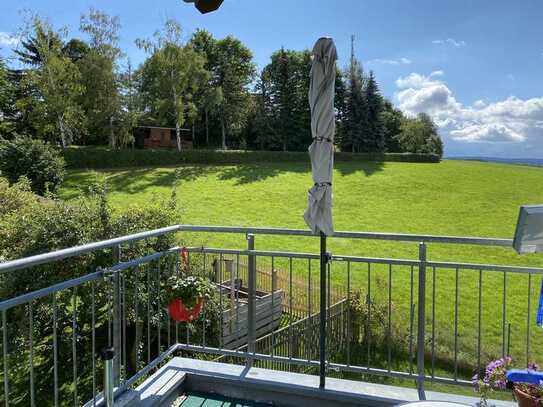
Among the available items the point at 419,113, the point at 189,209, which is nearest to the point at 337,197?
the point at 189,209

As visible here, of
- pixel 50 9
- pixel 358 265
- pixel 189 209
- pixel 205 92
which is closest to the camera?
pixel 358 265

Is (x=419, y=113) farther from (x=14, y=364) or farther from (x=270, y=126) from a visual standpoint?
(x=14, y=364)

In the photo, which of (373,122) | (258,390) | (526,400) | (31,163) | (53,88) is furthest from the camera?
(373,122)

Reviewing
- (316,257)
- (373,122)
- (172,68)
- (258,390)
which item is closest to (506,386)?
(316,257)

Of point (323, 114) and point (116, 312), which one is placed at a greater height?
point (323, 114)

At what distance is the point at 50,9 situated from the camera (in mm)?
23656

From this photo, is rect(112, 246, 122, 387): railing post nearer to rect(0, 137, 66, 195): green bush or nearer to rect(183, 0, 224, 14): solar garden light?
A: rect(183, 0, 224, 14): solar garden light

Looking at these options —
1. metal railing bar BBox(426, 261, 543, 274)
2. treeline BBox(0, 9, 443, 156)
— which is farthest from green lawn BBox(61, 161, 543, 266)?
metal railing bar BBox(426, 261, 543, 274)

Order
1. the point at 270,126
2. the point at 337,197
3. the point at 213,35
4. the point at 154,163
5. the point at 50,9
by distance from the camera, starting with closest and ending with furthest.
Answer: the point at 337,197 < the point at 50,9 < the point at 154,163 < the point at 270,126 < the point at 213,35

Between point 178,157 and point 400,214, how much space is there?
14.8 m

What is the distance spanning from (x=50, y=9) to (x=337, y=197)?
Result: 19522 millimetres

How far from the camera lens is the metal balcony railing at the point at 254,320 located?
262 cm

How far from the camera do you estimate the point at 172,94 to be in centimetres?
2662

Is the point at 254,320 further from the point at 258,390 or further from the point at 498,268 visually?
the point at 498,268
